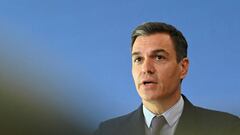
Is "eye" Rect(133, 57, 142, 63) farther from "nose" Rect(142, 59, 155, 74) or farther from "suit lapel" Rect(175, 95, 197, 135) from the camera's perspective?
"suit lapel" Rect(175, 95, 197, 135)

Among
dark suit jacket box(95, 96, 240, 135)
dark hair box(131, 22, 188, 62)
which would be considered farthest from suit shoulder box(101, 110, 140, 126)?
dark hair box(131, 22, 188, 62)

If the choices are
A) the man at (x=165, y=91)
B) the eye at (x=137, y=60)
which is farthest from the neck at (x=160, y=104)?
the eye at (x=137, y=60)

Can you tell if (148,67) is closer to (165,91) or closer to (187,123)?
(165,91)

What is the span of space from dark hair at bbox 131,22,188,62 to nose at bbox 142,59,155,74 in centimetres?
8

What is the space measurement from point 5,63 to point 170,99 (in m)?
0.48

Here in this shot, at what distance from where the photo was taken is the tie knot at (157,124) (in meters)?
0.87

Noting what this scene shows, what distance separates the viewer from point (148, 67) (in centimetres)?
84

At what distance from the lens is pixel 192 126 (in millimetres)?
867

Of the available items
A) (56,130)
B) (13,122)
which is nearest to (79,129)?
(56,130)

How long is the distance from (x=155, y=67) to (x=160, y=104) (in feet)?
0.34

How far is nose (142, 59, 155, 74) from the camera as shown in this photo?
839 mm

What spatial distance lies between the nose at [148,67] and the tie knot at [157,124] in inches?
5.2

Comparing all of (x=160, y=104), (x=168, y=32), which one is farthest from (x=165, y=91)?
(x=168, y=32)

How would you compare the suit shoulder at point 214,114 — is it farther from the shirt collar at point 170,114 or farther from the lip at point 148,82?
the lip at point 148,82
